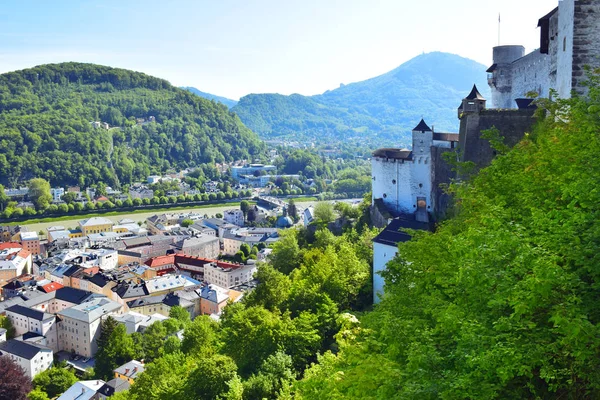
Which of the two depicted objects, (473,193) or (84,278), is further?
(84,278)

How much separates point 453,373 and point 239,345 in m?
11.1

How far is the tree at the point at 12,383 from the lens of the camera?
21359mm

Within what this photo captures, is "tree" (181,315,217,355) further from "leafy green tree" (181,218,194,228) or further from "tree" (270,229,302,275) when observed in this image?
"leafy green tree" (181,218,194,228)

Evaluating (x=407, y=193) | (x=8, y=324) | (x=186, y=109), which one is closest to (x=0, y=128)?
(x=186, y=109)

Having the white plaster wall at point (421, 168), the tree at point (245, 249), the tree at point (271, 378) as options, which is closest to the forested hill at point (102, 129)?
the tree at point (245, 249)

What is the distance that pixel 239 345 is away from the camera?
14633 millimetres

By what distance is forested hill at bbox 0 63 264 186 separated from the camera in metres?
82.9

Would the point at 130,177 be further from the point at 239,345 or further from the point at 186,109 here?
the point at 239,345

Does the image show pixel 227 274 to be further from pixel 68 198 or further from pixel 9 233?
pixel 68 198

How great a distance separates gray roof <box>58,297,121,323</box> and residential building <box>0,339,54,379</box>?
223cm

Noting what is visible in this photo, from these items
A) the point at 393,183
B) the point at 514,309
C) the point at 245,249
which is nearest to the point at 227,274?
the point at 245,249

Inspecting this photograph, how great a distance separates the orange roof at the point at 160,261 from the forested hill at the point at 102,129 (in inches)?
1728

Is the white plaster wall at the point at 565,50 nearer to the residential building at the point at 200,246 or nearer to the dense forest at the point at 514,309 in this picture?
the dense forest at the point at 514,309

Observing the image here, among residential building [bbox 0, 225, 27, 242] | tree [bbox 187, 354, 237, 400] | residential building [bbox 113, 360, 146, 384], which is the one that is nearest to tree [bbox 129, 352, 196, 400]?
tree [bbox 187, 354, 237, 400]
